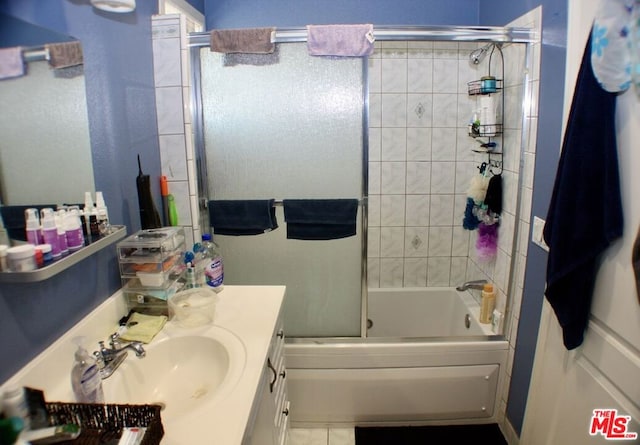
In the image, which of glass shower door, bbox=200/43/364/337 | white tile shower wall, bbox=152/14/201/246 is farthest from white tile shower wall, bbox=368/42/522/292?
white tile shower wall, bbox=152/14/201/246

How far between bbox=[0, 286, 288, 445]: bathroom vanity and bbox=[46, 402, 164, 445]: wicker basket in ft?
0.32

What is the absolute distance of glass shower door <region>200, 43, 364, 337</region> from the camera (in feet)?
5.82

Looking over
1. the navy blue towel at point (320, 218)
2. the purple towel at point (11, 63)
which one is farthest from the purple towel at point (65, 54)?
the navy blue towel at point (320, 218)

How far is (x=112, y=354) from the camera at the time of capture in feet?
3.74

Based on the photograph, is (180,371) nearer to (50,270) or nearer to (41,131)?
(50,270)

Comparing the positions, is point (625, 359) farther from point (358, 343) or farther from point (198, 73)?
point (198, 73)

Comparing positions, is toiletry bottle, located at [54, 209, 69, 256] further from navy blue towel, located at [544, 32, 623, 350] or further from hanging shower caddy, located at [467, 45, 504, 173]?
hanging shower caddy, located at [467, 45, 504, 173]

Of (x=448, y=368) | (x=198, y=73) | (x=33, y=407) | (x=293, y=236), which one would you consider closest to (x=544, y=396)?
(x=448, y=368)

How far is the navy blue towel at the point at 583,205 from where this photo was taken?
46.1 inches

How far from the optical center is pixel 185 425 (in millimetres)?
892

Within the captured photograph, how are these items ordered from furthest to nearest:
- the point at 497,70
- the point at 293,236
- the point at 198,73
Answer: the point at 497,70 < the point at 293,236 < the point at 198,73

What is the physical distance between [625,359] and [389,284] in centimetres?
178

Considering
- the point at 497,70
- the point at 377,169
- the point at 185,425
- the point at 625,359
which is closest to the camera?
the point at 185,425

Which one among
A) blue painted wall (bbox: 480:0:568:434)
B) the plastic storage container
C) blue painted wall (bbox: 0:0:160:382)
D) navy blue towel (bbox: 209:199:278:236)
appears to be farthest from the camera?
navy blue towel (bbox: 209:199:278:236)
